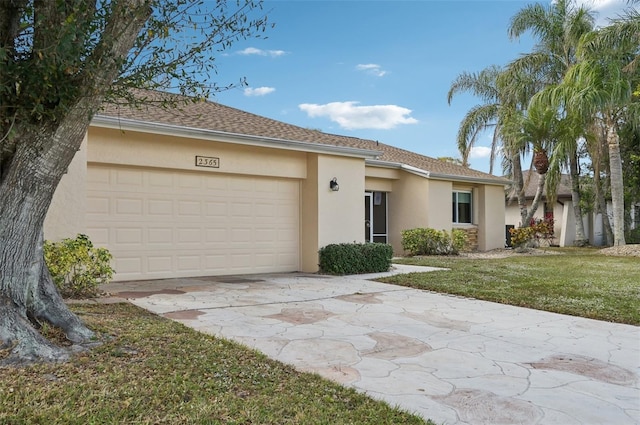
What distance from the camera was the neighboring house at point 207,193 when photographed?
9.02 m

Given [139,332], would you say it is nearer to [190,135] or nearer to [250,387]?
[250,387]

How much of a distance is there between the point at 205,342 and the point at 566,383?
325cm

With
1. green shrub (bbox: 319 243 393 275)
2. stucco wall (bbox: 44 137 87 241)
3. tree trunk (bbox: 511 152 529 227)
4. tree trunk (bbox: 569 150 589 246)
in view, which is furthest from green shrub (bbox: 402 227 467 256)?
stucco wall (bbox: 44 137 87 241)

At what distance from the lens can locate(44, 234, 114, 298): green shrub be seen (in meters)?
7.16

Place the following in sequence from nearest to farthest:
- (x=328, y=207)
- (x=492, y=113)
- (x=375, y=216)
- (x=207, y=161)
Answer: (x=207, y=161) → (x=328, y=207) → (x=375, y=216) → (x=492, y=113)

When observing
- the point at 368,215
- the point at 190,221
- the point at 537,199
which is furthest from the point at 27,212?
the point at 537,199

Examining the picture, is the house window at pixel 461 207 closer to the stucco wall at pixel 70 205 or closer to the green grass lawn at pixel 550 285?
the green grass lawn at pixel 550 285

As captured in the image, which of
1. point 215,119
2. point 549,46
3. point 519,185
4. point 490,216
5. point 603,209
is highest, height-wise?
point 549,46

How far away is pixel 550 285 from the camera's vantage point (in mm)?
9273

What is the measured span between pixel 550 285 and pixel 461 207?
32.1ft

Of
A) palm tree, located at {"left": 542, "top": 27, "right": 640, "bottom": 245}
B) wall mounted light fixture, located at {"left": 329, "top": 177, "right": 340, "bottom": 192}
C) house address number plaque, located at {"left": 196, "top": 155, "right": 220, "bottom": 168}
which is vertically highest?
palm tree, located at {"left": 542, "top": 27, "right": 640, "bottom": 245}

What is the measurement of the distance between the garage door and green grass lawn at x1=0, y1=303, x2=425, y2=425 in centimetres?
513

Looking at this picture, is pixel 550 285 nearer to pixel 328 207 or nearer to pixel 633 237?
pixel 328 207

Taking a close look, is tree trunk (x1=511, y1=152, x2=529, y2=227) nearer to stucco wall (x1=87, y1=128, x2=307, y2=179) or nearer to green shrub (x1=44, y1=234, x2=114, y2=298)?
stucco wall (x1=87, y1=128, x2=307, y2=179)
